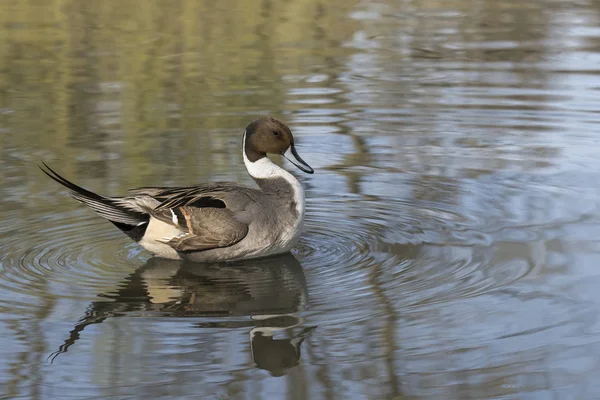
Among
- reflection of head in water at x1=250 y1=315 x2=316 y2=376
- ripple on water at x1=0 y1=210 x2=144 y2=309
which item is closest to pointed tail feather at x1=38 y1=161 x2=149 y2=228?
ripple on water at x1=0 y1=210 x2=144 y2=309

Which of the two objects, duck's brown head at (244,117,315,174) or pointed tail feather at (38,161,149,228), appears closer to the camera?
pointed tail feather at (38,161,149,228)

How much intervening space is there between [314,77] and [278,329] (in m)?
8.01

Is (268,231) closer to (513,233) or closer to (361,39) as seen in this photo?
(513,233)

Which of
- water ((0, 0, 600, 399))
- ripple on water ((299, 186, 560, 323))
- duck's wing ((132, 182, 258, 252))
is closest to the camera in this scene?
water ((0, 0, 600, 399))

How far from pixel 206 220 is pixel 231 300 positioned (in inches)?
34.0

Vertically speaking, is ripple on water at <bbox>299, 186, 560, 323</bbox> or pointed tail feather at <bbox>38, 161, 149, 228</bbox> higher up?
pointed tail feather at <bbox>38, 161, 149, 228</bbox>

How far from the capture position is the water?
18.8ft

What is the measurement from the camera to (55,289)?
7.02m

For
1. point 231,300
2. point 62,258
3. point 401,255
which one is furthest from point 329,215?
Answer: point 62,258

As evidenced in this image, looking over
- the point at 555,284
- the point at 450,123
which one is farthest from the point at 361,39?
the point at 555,284

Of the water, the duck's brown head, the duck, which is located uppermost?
the duck's brown head

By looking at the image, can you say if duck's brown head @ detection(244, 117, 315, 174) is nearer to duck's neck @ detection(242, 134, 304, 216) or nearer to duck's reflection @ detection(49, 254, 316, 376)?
duck's neck @ detection(242, 134, 304, 216)

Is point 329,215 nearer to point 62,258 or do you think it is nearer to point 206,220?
point 206,220

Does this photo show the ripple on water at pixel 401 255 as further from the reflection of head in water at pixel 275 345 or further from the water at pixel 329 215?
the reflection of head in water at pixel 275 345
